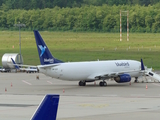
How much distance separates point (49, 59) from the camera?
5003 cm

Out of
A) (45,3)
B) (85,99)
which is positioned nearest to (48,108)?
(85,99)

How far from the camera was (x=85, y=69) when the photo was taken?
52.2 meters

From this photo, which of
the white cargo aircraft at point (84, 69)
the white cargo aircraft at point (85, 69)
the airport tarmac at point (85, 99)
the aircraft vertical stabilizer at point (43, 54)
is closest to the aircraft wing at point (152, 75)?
the airport tarmac at point (85, 99)

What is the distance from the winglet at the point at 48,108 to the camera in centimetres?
1731

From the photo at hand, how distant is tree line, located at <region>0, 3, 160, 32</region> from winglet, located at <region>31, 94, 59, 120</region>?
11949cm

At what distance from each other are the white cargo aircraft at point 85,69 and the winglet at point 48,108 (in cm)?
3145

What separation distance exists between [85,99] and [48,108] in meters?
24.2

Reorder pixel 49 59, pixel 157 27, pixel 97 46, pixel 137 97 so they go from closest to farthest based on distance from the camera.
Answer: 1. pixel 137 97
2. pixel 49 59
3. pixel 97 46
4. pixel 157 27

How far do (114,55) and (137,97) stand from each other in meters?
46.4

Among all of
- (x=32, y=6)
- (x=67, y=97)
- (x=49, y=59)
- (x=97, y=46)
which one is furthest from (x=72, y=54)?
(x=32, y=6)

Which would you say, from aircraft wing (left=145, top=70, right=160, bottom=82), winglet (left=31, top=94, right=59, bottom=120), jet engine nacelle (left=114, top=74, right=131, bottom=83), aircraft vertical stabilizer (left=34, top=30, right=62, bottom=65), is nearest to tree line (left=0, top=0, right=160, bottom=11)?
aircraft wing (left=145, top=70, right=160, bottom=82)

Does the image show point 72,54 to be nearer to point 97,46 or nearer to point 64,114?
point 97,46

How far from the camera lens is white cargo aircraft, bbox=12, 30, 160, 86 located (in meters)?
49.9

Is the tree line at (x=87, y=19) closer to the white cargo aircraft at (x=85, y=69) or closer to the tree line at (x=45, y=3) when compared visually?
the tree line at (x=45, y=3)
